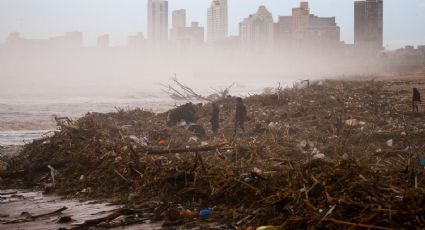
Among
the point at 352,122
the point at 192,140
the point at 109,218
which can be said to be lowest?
the point at 109,218

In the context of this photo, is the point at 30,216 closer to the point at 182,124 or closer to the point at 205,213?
the point at 205,213

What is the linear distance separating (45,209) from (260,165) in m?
2.48

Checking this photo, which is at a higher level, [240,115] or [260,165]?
[240,115]

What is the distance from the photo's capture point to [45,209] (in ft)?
17.3

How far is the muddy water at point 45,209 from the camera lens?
4.62m

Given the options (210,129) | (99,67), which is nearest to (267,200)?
(210,129)

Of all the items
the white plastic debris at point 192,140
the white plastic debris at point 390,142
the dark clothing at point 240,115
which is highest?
the dark clothing at point 240,115

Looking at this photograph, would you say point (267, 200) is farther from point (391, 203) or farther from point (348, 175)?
point (391, 203)

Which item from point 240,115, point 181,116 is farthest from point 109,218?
point 181,116

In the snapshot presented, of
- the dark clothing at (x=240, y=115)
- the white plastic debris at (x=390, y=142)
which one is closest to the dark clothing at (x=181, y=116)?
the dark clothing at (x=240, y=115)

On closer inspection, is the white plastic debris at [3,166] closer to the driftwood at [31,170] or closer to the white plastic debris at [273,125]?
the driftwood at [31,170]

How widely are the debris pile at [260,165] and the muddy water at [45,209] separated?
9.9 inches

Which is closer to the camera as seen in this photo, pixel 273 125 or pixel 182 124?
pixel 273 125

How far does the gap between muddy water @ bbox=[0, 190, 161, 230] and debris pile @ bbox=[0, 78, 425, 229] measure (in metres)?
0.25
